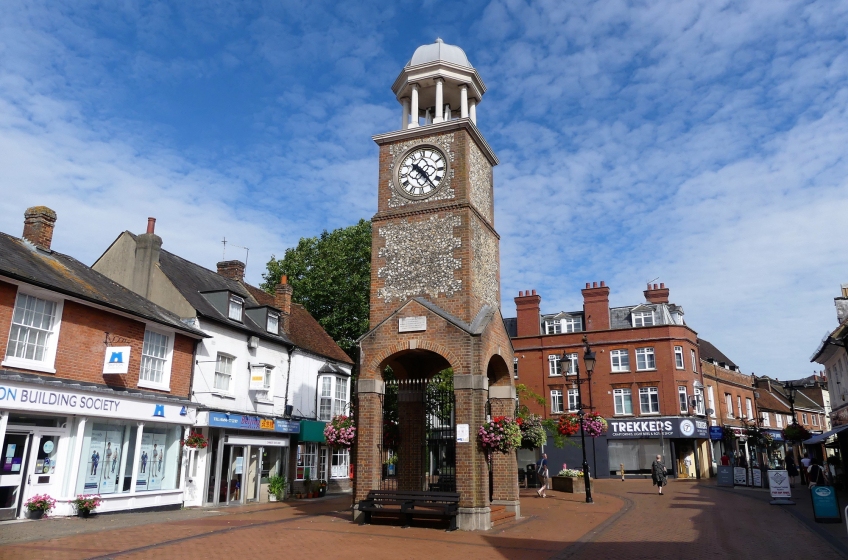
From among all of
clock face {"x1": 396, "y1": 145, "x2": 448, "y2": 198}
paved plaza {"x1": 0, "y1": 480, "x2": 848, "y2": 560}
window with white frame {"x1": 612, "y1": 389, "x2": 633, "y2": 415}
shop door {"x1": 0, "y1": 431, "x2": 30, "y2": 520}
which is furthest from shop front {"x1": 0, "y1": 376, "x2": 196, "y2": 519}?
window with white frame {"x1": 612, "y1": 389, "x2": 633, "y2": 415}

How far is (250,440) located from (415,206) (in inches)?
451

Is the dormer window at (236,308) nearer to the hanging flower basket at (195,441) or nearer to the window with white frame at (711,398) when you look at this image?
the hanging flower basket at (195,441)

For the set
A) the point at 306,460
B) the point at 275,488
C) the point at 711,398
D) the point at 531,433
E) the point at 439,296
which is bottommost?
the point at 275,488

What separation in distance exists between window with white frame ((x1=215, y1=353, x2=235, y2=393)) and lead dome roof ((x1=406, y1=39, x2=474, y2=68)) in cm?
1245

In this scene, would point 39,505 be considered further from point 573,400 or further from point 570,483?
point 573,400

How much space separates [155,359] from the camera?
766 inches

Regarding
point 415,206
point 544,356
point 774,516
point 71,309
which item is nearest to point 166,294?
point 71,309

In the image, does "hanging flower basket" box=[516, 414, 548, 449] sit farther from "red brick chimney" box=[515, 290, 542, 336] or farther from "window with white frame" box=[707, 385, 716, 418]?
"window with white frame" box=[707, 385, 716, 418]

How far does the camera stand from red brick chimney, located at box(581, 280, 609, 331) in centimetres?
4184

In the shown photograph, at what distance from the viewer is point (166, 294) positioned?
2194cm

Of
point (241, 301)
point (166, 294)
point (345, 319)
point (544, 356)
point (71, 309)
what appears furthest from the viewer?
point (544, 356)

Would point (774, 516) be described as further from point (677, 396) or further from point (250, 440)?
point (677, 396)

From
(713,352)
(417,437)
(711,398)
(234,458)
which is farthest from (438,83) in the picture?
(713,352)

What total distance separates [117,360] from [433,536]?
10267 millimetres
